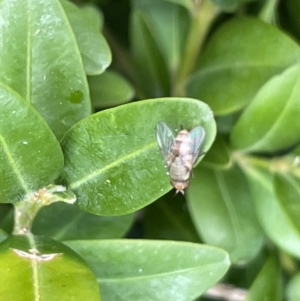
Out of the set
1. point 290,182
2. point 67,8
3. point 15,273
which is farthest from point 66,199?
point 290,182

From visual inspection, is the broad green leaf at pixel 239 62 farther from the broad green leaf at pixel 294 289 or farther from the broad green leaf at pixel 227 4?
the broad green leaf at pixel 294 289

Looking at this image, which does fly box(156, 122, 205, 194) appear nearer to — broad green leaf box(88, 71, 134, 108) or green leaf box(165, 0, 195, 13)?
broad green leaf box(88, 71, 134, 108)

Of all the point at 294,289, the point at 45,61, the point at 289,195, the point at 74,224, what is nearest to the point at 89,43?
the point at 45,61

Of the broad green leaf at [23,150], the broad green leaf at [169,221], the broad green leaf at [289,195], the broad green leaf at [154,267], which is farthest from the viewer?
the broad green leaf at [169,221]

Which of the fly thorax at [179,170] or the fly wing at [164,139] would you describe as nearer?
the fly wing at [164,139]

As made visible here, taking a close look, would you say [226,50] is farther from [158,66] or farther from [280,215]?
[280,215]

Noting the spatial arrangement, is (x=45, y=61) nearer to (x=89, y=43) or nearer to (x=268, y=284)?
(x=89, y=43)

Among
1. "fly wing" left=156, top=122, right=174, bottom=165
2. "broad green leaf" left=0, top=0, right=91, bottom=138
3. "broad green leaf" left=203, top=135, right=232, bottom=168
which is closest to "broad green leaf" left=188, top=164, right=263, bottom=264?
"broad green leaf" left=203, top=135, right=232, bottom=168

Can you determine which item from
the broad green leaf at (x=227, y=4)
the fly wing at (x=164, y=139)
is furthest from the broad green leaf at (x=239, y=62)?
the fly wing at (x=164, y=139)
